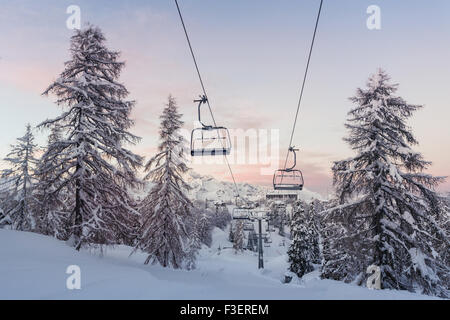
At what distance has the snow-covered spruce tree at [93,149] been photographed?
43.6ft

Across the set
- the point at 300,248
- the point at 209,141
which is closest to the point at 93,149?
the point at 209,141

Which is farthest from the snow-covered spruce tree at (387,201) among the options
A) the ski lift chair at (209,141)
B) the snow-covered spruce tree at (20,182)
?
the snow-covered spruce tree at (20,182)

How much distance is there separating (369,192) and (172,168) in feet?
41.8

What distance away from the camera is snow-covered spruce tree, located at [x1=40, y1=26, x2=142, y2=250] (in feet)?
43.6

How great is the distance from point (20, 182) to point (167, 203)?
1772 cm

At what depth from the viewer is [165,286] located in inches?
302

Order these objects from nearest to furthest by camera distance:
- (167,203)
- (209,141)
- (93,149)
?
1. (209,141)
2. (93,149)
3. (167,203)

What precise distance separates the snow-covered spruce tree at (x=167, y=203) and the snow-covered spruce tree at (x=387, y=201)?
10.1 meters

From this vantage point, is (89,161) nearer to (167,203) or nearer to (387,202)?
(167,203)

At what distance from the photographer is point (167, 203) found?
19.7m

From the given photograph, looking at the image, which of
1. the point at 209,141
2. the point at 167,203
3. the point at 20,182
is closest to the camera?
the point at 209,141
